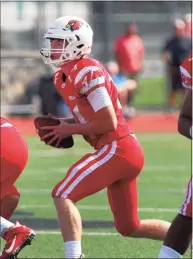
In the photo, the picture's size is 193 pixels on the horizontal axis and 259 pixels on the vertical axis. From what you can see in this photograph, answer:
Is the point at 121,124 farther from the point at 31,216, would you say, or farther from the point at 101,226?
the point at 31,216

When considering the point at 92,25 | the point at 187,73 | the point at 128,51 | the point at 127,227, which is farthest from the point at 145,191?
the point at 92,25

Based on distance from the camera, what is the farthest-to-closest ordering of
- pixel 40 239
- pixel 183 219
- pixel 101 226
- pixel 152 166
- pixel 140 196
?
pixel 152 166, pixel 140 196, pixel 101 226, pixel 40 239, pixel 183 219

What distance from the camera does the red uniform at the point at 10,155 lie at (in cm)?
511

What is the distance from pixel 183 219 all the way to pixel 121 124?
110 cm

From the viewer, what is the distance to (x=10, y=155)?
511 centimetres

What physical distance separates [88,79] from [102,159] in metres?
0.49

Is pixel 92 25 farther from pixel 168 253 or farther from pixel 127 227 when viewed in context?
pixel 168 253

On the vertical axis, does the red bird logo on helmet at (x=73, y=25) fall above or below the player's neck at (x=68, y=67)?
above

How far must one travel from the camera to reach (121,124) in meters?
5.55

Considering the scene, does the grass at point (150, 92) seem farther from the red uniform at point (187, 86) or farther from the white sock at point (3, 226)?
the red uniform at point (187, 86)

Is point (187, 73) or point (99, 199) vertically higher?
point (187, 73)

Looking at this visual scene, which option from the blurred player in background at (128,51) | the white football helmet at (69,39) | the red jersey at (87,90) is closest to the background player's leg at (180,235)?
the red jersey at (87,90)

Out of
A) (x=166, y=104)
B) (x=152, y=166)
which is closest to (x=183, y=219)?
(x=152, y=166)

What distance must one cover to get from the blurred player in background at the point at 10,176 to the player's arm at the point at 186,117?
0.96 meters
